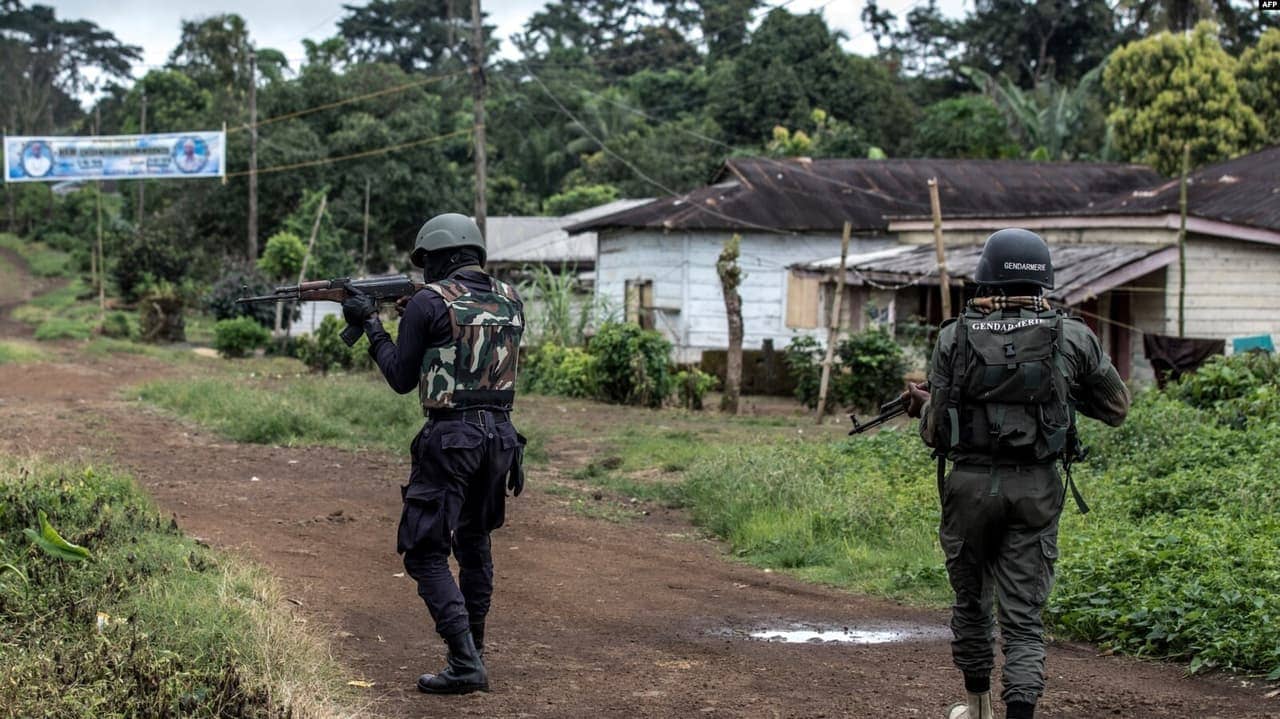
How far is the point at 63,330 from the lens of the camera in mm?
27016

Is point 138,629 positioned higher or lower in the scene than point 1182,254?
lower

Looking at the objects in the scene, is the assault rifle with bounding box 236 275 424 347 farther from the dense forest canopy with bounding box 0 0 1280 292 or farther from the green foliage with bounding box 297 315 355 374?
the dense forest canopy with bounding box 0 0 1280 292

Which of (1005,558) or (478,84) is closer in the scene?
(1005,558)

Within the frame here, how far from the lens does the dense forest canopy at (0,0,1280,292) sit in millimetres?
30891

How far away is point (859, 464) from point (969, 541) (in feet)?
21.6

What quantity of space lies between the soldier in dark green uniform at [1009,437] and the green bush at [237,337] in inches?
874

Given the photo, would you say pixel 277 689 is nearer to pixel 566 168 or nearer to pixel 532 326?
pixel 532 326

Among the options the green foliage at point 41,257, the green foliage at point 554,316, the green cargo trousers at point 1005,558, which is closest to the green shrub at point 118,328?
the green foliage at point 554,316

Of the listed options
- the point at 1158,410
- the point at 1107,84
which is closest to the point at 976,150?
the point at 1107,84

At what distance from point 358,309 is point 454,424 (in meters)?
0.64

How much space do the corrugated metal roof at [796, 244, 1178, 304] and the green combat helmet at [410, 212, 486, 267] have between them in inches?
415

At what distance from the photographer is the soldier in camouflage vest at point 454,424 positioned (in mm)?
5234

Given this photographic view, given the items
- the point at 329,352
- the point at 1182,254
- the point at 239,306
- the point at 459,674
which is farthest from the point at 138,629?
the point at 239,306

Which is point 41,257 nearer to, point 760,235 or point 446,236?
point 760,235
